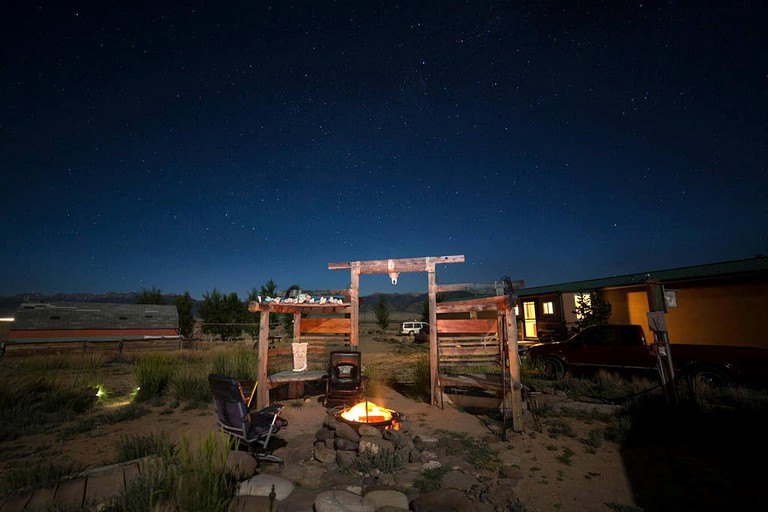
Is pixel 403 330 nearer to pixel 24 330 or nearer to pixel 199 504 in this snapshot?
pixel 24 330

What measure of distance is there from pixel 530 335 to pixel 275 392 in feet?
58.5

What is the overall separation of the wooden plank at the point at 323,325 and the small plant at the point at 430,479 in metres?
5.13

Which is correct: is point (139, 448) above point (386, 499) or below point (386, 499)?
above

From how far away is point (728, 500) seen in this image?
391cm

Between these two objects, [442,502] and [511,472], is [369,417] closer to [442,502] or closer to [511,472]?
[511,472]

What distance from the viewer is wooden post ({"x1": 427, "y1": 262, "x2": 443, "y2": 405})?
27.8ft

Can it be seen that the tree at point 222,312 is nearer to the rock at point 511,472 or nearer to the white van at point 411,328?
the white van at point 411,328

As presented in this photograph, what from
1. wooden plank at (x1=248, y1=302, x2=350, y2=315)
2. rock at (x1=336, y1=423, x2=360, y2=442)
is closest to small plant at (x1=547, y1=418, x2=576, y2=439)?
rock at (x1=336, y1=423, x2=360, y2=442)

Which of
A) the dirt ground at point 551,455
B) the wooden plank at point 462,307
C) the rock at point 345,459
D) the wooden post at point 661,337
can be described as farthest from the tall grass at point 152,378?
the wooden post at point 661,337

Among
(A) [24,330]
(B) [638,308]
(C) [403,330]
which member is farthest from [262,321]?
(C) [403,330]

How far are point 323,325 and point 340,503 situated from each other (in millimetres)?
6154

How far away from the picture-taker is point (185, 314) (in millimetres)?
29594

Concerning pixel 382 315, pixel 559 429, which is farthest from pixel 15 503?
pixel 382 315

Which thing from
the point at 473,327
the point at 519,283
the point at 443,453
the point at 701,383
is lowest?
the point at 443,453
